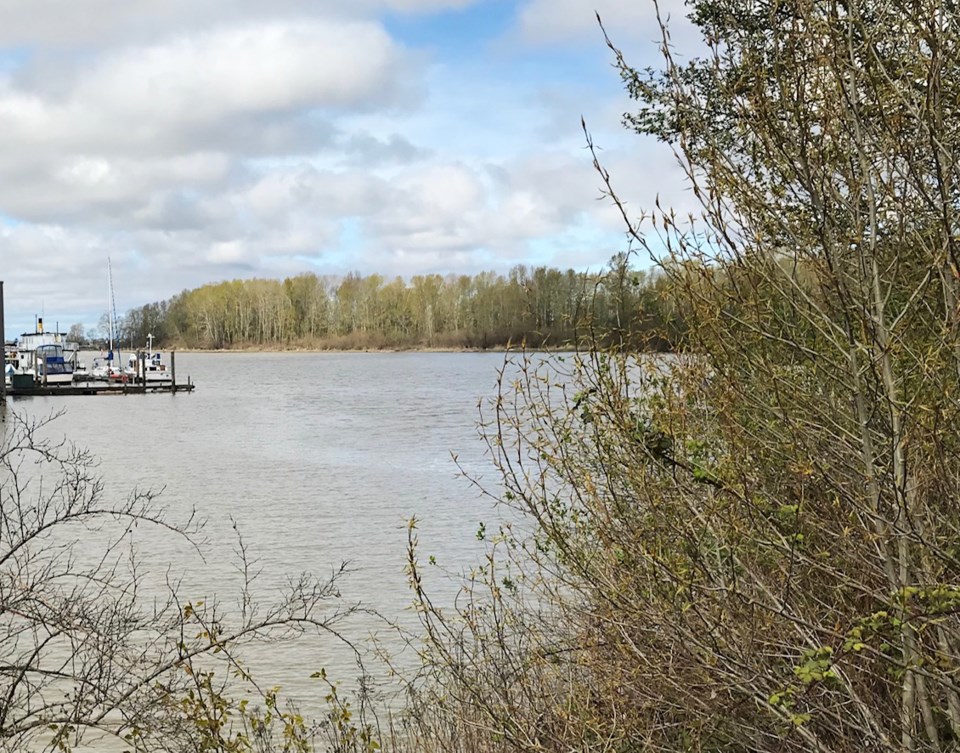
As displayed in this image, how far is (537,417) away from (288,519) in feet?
50.1

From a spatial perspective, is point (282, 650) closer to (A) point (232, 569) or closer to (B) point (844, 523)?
(A) point (232, 569)

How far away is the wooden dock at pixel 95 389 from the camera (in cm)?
6103

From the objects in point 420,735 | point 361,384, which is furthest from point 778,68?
point 361,384

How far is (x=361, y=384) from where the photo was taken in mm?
75375

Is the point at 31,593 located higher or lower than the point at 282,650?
higher

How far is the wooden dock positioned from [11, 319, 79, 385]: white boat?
82 cm

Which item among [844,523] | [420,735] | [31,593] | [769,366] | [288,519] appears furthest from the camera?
[288,519]

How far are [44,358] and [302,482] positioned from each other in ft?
141

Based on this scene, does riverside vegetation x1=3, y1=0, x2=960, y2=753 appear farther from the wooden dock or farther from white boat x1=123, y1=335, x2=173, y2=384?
white boat x1=123, y1=335, x2=173, y2=384

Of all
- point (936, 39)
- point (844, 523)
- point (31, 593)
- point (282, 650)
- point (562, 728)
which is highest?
point (936, 39)

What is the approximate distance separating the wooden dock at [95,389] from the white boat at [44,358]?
822 millimetres

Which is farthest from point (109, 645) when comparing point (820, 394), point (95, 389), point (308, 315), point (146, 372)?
point (308, 315)

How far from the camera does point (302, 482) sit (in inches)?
1043

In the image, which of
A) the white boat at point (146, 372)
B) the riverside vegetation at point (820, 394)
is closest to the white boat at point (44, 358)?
the white boat at point (146, 372)
